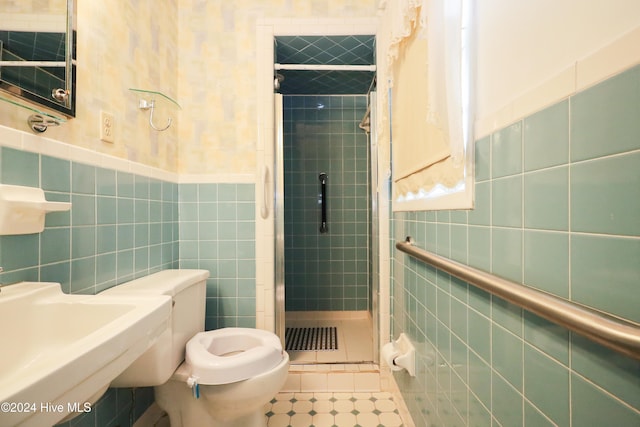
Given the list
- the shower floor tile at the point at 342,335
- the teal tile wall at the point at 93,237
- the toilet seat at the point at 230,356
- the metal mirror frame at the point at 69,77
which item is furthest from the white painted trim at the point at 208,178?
the shower floor tile at the point at 342,335

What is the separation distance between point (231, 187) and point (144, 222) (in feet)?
1.72

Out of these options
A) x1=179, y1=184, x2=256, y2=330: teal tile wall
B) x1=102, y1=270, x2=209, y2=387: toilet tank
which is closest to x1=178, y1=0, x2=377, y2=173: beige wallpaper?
x1=179, y1=184, x2=256, y2=330: teal tile wall

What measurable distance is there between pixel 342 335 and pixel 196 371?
59.7 inches

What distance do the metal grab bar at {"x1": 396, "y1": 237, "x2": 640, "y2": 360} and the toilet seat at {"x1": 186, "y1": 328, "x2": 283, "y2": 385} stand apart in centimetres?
90

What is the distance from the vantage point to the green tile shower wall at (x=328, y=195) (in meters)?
2.82

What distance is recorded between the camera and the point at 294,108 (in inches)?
111

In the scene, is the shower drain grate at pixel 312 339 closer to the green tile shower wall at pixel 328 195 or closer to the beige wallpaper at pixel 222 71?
the green tile shower wall at pixel 328 195

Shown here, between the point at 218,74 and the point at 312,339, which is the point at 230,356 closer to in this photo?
the point at 312,339

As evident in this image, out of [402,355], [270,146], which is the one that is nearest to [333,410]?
[402,355]

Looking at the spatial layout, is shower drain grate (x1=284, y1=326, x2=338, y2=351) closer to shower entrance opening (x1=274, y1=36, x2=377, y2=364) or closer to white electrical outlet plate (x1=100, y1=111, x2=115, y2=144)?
shower entrance opening (x1=274, y1=36, x2=377, y2=364)

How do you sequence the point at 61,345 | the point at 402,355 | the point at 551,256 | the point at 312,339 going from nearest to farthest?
the point at 551,256, the point at 61,345, the point at 402,355, the point at 312,339

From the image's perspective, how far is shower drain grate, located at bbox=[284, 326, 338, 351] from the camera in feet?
7.08

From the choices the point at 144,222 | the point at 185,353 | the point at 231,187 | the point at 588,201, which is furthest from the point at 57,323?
the point at 588,201

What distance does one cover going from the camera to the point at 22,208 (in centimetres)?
76
